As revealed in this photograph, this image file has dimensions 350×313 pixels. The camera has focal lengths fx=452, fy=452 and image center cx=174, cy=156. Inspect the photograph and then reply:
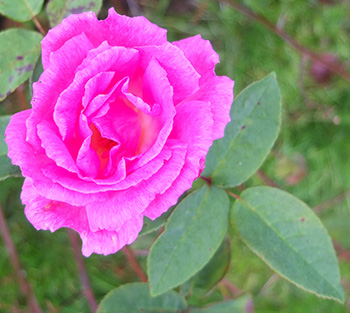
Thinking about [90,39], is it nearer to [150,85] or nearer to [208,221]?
[150,85]

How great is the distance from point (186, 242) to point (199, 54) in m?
0.31

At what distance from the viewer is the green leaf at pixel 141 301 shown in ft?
2.98

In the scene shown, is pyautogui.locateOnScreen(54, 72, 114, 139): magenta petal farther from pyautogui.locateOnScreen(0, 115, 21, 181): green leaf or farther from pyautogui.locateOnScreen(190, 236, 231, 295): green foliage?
pyautogui.locateOnScreen(190, 236, 231, 295): green foliage

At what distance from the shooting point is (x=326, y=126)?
1.55 m

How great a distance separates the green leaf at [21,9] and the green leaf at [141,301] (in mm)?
555

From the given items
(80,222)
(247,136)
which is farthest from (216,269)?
(80,222)

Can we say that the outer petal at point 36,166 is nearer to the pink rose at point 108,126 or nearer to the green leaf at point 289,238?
the pink rose at point 108,126

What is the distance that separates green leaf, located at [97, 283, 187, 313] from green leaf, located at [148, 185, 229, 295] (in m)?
0.19

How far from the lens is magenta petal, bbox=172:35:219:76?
65cm

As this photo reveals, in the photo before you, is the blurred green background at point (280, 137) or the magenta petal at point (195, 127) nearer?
the magenta petal at point (195, 127)

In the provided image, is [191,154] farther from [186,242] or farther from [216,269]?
[216,269]

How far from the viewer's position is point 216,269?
939mm

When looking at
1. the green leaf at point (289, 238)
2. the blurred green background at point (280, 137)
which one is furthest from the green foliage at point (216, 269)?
the blurred green background at point (280, 137)

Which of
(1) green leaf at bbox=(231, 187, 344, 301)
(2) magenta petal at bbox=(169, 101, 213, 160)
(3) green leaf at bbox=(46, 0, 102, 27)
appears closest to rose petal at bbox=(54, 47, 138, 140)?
(2) magenta petal at bbox=(169, 101, 213, 160)
